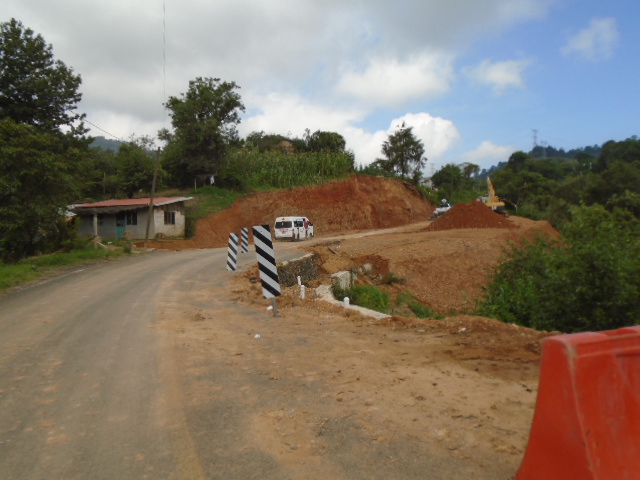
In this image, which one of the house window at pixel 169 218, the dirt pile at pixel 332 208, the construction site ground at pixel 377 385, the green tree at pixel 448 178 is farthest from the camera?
the green tree at pixel 448 178

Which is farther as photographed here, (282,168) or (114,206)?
(282,168)

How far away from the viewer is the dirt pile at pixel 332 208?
143 feet

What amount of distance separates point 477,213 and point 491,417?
35987 millimetres

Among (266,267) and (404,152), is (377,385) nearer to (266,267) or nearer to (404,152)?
(266,267)

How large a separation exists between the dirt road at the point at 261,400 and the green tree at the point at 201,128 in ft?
119

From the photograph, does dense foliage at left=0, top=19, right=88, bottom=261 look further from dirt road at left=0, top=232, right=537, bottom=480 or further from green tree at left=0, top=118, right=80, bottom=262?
dirt road at left=0, top=232, right=537, bottom=480

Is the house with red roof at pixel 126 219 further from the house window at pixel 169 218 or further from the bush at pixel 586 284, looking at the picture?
the bush at pixel 586 284

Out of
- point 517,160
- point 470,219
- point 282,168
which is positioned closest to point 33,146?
point 470,219

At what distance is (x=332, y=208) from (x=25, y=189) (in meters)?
34.4

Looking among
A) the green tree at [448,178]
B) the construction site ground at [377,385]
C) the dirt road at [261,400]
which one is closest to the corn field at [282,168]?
the green tree at [448,178]

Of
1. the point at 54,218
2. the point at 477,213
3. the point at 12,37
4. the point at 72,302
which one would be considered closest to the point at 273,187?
the point at 477,213

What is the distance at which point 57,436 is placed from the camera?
4293mm

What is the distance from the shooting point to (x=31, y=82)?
30.2m

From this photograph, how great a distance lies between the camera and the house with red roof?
36062 mm
